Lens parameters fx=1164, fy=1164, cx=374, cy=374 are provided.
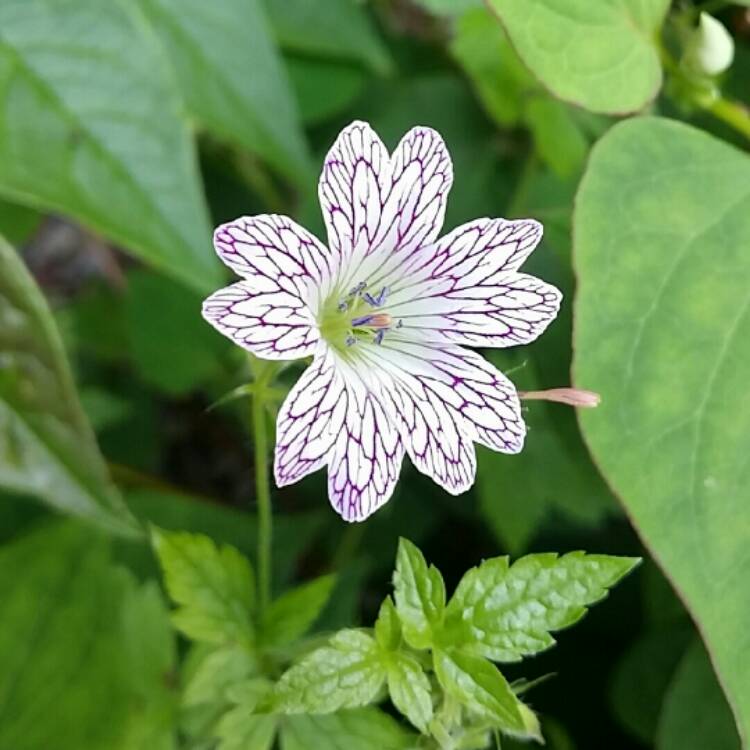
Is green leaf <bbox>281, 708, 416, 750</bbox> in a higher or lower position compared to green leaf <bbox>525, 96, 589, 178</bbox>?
lower

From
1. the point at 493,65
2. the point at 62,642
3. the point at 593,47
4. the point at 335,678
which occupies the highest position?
the point at 593,47

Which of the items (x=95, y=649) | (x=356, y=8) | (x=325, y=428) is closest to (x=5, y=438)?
(x=95, y=649)

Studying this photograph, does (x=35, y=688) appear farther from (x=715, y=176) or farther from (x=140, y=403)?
(x=715, y=176)

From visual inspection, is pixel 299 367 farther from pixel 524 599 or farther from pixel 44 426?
pixel 524 599

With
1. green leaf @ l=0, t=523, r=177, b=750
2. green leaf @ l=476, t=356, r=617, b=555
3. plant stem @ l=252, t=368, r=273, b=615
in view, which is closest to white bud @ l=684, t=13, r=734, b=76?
green leaf @ l=476, t=356, r=617, b=555

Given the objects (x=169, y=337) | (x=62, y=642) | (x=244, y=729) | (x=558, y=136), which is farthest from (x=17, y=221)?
(x=244, y=729)

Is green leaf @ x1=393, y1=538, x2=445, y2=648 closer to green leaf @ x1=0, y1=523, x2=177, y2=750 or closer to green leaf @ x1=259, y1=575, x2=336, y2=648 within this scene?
green leaf @ x1=259, y1=575, x2=336, y2=648
